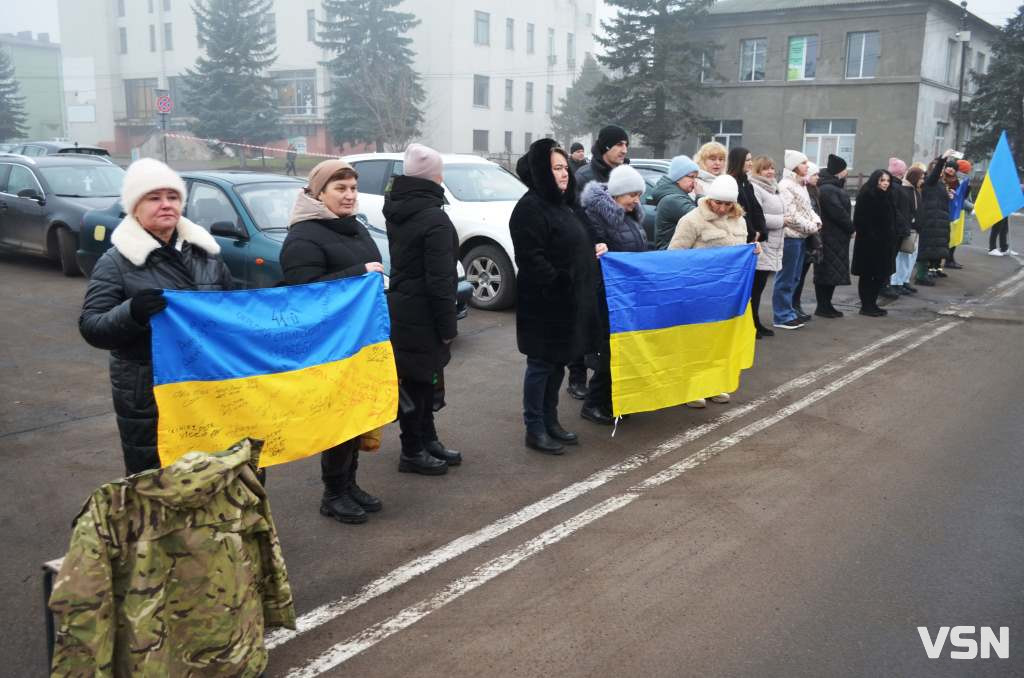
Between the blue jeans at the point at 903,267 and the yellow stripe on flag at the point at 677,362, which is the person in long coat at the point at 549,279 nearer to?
the yellow stripe on flag at the point at 677,362

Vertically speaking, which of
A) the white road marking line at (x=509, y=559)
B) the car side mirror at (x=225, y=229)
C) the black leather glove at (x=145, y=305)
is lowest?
the white road marking line at (x=509, y=559)

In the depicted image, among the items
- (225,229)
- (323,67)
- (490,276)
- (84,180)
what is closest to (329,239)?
(225,229)

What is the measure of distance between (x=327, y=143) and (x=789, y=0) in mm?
33202

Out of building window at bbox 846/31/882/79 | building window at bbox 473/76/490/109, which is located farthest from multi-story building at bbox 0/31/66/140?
building window at bbox 846/31/882/79

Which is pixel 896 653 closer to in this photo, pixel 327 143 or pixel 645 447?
pixel 645 447

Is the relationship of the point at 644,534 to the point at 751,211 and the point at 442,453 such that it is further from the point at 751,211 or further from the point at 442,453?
the point at 751,211

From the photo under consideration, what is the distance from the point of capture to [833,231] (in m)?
10.3

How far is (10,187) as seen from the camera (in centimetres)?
1327

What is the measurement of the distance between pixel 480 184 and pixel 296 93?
57655 mm

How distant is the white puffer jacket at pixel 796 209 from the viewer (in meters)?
9.49

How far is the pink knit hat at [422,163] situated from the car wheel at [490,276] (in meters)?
5.22

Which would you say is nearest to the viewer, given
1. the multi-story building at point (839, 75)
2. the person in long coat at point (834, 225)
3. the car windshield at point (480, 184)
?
the person in long coat at point (834, 225)

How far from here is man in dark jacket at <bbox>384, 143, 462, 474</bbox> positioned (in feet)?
15.9
